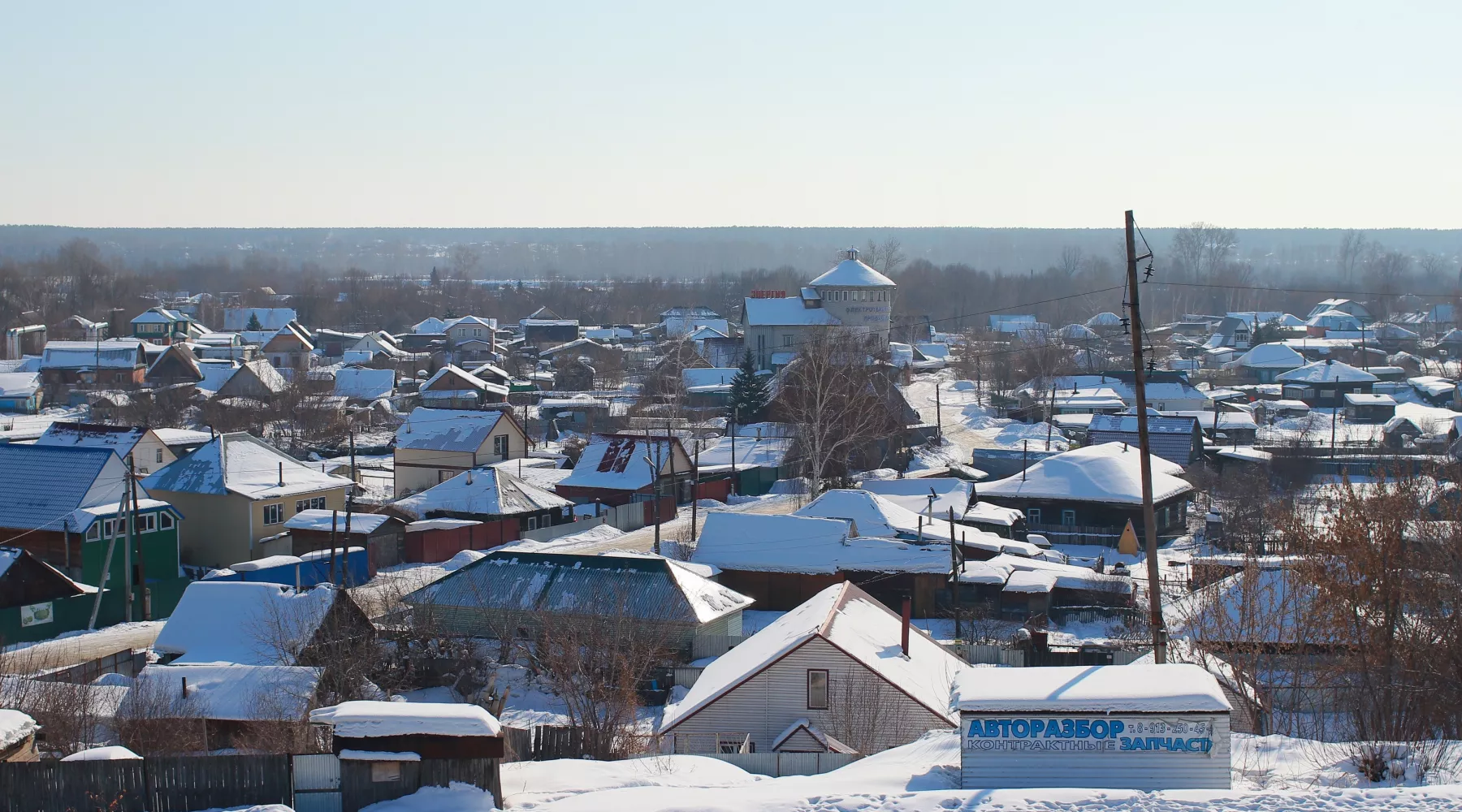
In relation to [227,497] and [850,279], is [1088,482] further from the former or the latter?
[850,279]

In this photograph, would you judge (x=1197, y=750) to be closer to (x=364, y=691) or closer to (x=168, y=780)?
(x=168, y=780)

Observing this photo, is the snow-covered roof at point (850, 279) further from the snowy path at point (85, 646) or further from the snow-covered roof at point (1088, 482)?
the snowy path at point (85, 646)

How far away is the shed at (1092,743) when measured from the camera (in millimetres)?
9852

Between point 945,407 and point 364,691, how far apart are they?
46648mm

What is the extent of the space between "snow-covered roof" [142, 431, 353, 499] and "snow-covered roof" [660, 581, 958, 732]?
1653 centimetres

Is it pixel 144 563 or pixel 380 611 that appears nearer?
pixel 380 611

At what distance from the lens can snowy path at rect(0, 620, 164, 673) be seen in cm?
Answer: 1948

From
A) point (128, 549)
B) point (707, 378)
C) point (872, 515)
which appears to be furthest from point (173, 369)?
point (872, 515)

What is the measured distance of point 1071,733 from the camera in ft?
32.5

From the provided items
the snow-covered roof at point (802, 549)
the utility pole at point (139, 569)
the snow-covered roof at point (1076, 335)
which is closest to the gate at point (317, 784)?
the utility pole at point (139, 569)

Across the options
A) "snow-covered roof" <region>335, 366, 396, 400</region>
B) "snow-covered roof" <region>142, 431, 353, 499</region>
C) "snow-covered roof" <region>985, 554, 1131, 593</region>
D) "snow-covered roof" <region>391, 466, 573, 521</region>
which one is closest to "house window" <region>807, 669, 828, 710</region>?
"snow-covered roof" <region>985, 554, 1131, 593</region>

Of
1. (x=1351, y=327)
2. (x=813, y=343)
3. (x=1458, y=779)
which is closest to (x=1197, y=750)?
(x=1458, y=779)

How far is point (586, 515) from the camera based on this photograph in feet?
112

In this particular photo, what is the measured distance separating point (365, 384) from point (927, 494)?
37803mm
